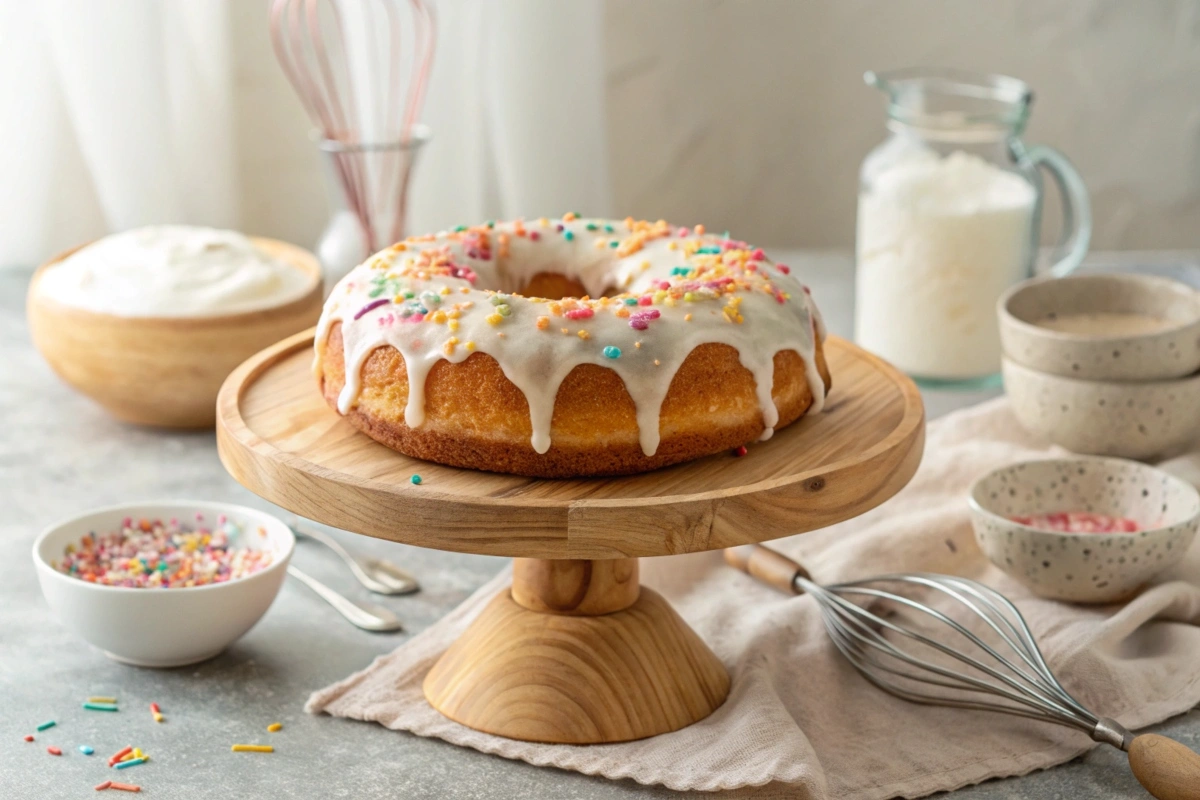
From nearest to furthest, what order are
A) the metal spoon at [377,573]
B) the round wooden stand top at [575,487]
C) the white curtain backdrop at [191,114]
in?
the round wooden stand top at [575,487]
the metal spoon at [377,573]
the white curtain backdrop at [191,114]

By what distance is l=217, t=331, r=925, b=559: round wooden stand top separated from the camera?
93 cm

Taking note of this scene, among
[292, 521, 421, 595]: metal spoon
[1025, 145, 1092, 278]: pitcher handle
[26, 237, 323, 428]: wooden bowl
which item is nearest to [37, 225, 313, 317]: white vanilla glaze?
[26, 237, 323, 428]: wooden bowl

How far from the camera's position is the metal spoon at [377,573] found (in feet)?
4.50

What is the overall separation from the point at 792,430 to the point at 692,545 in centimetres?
23

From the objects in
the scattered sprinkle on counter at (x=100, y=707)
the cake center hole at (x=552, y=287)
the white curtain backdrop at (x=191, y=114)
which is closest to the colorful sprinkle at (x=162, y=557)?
the scattered sprinkle on counter at (x=100, y=707)

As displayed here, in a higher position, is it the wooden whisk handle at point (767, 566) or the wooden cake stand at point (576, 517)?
the wooden cake stand at point (576, 517)

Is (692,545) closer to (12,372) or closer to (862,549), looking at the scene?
(862,549)

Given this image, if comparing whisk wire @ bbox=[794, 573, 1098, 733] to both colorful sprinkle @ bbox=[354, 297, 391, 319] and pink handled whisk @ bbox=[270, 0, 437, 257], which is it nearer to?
colorful sprinkle @ bbox=[354, 297, 391, 319]

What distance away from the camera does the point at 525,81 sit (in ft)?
7.26

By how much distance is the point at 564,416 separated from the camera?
1.01 metres

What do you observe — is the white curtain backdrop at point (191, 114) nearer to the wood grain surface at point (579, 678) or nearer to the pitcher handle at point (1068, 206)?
the pitcher handle at point (1068, 206)

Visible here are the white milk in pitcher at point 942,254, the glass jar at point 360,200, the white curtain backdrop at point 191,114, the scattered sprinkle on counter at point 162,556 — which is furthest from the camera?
the white curtain backdrop at point 191,114

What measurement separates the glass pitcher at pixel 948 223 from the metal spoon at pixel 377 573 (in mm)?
810

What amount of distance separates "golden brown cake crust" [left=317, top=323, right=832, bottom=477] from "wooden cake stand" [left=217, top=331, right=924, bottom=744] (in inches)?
0.6
